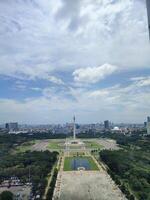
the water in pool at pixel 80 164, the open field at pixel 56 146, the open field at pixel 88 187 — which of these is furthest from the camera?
the open field at pixel 56 146

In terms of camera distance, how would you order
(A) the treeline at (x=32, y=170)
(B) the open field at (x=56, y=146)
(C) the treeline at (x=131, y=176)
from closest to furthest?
(C) the treeline at (x=131, y=176) → (A) the treeline at (x=32, y=170) → (B) the open field at (x=56, y=146)

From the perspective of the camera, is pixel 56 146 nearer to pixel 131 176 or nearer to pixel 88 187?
pixel 131 176

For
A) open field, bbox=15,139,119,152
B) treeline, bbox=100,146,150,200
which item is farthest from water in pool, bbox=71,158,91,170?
open field, bbox=15,139,119,152

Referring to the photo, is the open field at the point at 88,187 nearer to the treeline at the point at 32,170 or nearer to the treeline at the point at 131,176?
the treeline at the point at 131,176

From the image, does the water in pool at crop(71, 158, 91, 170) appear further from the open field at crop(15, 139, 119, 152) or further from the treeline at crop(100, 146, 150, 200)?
the open field at crop(15, 139, 119, 152)

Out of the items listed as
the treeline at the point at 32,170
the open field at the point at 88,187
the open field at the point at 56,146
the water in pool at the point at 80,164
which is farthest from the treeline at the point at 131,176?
the open field at the point at 56,146

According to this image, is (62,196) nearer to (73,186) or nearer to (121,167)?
(73,186)

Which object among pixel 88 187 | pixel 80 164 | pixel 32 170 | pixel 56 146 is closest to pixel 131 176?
pixel 88 187
